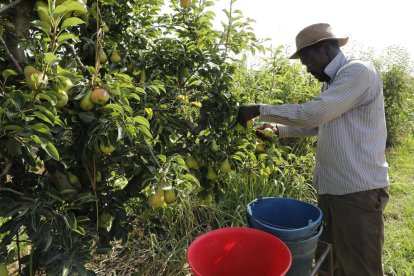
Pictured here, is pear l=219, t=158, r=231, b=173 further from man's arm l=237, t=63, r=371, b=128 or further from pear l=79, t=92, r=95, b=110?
pear l=79, t=92, r=95, b=110

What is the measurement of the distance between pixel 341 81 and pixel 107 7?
1278 millimetres

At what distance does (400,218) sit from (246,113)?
2.66 m

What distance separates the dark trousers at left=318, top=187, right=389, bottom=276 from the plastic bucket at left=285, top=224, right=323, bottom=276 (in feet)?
1.66

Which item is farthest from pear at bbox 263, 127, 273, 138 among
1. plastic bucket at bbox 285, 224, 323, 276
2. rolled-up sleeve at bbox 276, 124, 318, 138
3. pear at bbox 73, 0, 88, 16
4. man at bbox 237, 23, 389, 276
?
pear at bbox 73, 0, 88, 16

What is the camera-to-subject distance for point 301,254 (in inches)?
59.9

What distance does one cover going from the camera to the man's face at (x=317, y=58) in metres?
1.97

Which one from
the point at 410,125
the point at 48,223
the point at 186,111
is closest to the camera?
the point at 48,223

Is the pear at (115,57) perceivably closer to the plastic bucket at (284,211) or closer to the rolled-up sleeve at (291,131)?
the plastic bucket at (284,211)

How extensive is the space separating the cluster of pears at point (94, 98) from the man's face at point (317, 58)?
4.20 ft

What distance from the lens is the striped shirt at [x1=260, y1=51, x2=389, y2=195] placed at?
1751mm

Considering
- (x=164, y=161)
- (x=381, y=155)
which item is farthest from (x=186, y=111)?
(x=381, y=155)

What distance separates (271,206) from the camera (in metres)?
1.92

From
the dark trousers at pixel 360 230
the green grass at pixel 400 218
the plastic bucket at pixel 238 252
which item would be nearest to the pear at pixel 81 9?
the plastic bucket at pixel 238 252

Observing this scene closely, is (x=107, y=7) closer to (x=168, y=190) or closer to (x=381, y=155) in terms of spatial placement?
(x=168, y=190)
